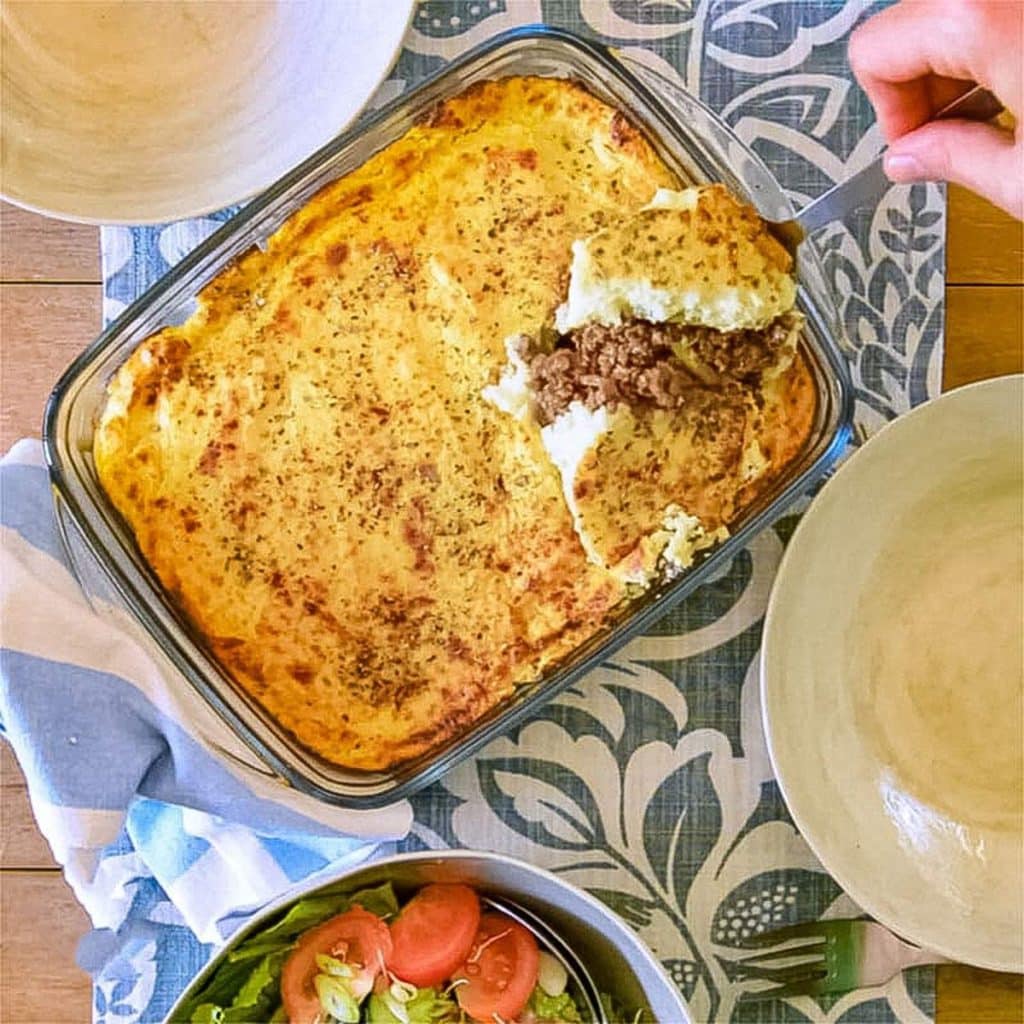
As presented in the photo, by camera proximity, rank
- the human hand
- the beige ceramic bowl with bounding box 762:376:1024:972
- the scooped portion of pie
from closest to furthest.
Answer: the human hand
the scooped portion of pie
the beige ceramic bowl with bounding box 762:376:1024:972

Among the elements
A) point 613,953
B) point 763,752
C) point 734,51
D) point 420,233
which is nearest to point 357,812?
point 613,953

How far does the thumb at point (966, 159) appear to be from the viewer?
973 mm

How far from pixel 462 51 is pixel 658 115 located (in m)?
0.19

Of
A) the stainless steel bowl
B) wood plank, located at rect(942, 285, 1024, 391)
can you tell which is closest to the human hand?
wood plank, located at rect(942, 285, 1024, 391)

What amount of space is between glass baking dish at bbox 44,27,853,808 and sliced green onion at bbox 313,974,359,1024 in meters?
0.15

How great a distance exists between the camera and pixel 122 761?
1.11 meters

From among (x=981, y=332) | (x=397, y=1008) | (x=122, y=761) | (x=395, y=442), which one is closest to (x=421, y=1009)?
(x=397, y=1008)

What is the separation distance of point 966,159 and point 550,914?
0.65 metres

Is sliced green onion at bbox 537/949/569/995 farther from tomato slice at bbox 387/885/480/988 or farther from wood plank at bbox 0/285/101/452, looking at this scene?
wood plank at bbox 0/285/101/452

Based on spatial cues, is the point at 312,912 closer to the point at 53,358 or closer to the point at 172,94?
the point at 53,358

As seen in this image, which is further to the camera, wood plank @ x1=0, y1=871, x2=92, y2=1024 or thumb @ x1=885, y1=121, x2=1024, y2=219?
wood plank @ x1=0, y1=871, x2=92, y2=1024

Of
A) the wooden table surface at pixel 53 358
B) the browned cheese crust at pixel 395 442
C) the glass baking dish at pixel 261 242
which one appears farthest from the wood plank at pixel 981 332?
the browned cheese crust at pixel 395 442

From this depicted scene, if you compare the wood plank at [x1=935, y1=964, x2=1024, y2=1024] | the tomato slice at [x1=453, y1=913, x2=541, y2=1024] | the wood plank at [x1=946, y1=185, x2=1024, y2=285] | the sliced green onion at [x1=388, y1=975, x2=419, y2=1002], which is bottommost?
the wood plank at [x1=935, y1=964, x2=1024, y2=1024]

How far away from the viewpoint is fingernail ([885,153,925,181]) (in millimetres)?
1045
